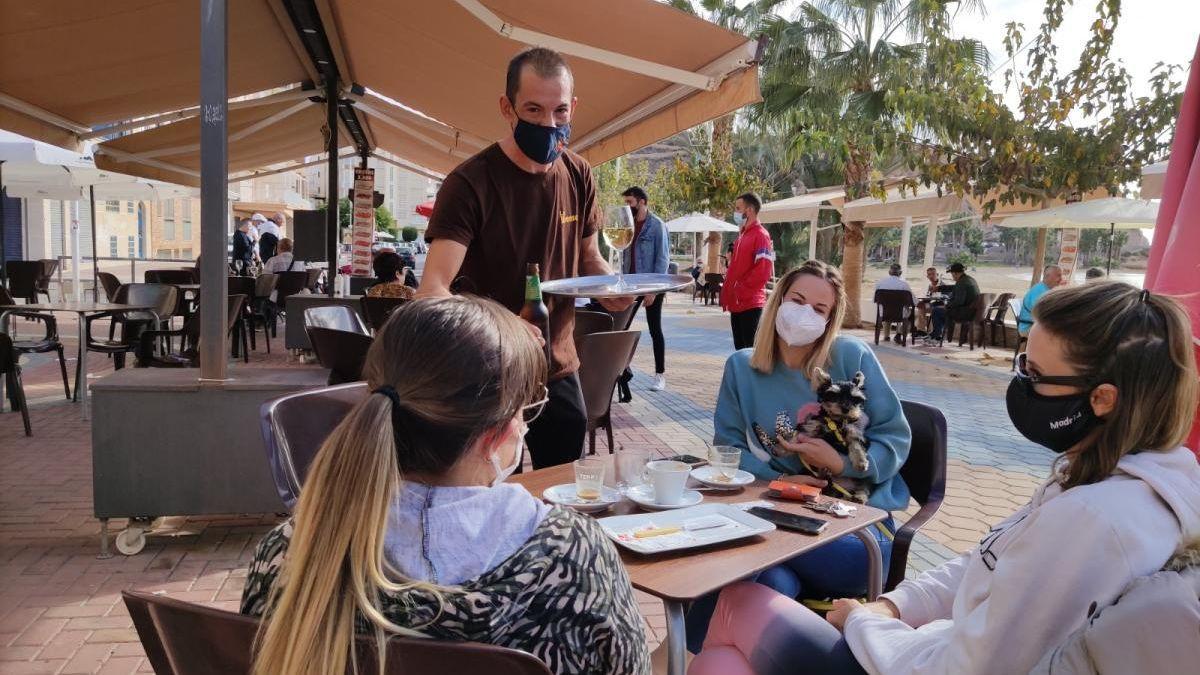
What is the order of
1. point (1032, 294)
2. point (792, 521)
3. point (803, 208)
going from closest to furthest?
point (792, 521)
point (1032, 294)
point (803, 208)

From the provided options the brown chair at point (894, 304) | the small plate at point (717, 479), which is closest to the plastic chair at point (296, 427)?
the small plate at point (717, 479)

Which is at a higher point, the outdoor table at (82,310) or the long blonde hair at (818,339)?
the long blonde hair at (818,339)

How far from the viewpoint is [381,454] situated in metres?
0.95

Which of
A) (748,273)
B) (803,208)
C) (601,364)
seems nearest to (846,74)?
(803,208)

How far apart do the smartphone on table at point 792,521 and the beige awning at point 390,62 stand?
3462 millimetres

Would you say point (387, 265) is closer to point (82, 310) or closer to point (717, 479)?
point (82, 310)

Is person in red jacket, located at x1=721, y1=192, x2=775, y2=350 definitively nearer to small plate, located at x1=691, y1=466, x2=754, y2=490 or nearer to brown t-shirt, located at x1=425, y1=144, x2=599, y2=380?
brown t-shirt, located at x1=425, y1=144, x2=599, y2=380

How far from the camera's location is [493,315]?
1.13m

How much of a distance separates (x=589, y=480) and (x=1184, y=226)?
135 cm

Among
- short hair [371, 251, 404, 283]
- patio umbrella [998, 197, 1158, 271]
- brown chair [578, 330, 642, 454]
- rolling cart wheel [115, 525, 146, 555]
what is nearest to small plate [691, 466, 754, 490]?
brown chair [578, 330, 642, 454]

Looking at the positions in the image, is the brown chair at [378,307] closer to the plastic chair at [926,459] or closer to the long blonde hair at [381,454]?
the plastic chair at [926,459]

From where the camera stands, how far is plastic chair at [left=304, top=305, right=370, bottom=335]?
182 inches

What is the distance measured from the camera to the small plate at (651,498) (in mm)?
1895

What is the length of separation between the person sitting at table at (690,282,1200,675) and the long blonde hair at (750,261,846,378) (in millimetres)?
887
